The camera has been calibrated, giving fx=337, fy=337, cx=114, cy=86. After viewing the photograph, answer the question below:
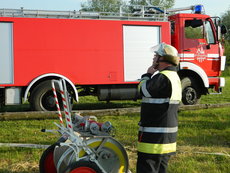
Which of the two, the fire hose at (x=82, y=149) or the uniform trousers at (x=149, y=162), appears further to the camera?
the fire hose at (x=82, y=149)

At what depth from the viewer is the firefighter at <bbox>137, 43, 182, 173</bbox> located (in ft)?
10.8

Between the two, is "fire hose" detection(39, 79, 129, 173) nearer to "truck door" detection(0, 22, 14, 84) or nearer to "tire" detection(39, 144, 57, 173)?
"tire" detection(39, 144, 57, 173)

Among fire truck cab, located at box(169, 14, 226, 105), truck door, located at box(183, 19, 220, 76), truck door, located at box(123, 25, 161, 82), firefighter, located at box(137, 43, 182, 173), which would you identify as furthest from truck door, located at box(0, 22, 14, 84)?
firefighter, located at box(137, 43, 182, 173)

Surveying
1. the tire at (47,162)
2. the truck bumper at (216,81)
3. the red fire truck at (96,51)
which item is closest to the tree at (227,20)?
the truck bumper at (216,81)

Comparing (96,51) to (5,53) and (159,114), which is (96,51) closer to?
(5,53)

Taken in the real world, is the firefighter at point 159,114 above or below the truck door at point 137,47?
below

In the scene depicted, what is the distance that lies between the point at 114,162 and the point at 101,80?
17.8ft

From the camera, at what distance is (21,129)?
718 cm

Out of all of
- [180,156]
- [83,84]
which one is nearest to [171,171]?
[180,156]

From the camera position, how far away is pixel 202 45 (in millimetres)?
9984

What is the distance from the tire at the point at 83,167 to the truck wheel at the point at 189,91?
22.4 ft

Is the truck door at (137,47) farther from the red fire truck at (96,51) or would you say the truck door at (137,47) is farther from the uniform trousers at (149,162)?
the uniform trousers at (149,162)

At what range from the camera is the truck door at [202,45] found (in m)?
9.88

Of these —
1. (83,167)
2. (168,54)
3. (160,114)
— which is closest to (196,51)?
(168,54)
